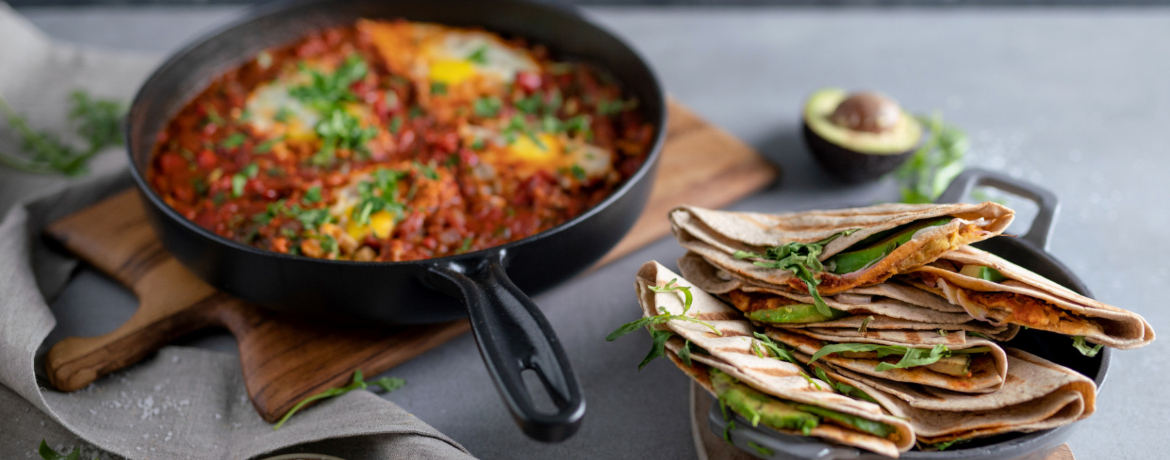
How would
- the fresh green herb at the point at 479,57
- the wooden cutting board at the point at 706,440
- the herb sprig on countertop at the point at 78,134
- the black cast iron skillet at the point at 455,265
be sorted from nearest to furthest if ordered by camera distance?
1. the black cast iron skillet at the point at 455,265
2. the wooden cutting board at the point at 706,440
3. the herb sprig on countertop at the point at 78,134
4. the fresh green herb at the point at 479,57

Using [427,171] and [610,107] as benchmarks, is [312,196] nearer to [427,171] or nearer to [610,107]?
[427,171]

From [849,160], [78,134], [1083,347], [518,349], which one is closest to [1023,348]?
[1083,347]

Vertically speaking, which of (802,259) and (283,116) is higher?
(802,259)

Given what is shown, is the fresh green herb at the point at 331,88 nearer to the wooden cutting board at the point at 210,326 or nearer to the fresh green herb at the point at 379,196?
the fresh green herb at the point at 379,196

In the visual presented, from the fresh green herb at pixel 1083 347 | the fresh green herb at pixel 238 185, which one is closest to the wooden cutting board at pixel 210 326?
the fresh green herb at pixel 238 185

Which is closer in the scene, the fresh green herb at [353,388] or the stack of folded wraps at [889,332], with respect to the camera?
the stack of folded wraps at [889,332]

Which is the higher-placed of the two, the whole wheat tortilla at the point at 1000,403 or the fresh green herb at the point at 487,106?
the whole wheat tortilla at the point at 1000,403

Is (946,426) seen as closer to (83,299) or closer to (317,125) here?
(317,125)

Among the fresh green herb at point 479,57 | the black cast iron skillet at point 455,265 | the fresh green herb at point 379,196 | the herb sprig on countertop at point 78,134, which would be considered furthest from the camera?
the fresh green herb at point 479,57

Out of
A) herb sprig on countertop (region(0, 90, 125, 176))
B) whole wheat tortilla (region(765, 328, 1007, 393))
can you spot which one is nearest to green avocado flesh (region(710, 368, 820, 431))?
whole wheat tortilla (region(765, 328, 1007, 393))
